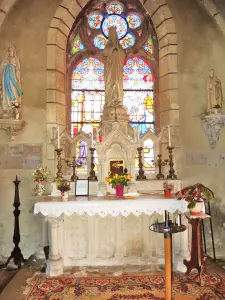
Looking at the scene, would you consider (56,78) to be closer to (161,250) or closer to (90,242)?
(90,242)

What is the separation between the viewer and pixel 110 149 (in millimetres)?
6199

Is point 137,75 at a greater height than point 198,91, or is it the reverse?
point 137,75

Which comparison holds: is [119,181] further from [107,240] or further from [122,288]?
[122,288]

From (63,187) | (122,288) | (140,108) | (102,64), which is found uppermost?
(102,64)

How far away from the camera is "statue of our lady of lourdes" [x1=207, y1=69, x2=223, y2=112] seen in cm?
722

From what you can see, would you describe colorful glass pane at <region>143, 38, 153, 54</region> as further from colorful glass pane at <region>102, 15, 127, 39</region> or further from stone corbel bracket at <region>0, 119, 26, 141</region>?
stone corbel bracket at <region>0, 119, 26, 141</region>

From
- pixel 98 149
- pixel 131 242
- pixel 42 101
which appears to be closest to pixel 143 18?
pixel 42 101

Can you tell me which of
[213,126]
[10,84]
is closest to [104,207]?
[213,126]

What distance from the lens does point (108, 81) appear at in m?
7.17

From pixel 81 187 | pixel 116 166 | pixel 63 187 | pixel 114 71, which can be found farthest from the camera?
pixel 114 71

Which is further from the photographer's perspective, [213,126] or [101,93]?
[101,93]

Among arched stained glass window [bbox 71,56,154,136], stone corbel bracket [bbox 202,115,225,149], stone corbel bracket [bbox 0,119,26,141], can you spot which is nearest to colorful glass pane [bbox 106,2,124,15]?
arched stained glass window [bbox 71,56,154,136]

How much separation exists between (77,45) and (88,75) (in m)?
0.95

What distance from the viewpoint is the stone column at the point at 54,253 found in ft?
16.5
